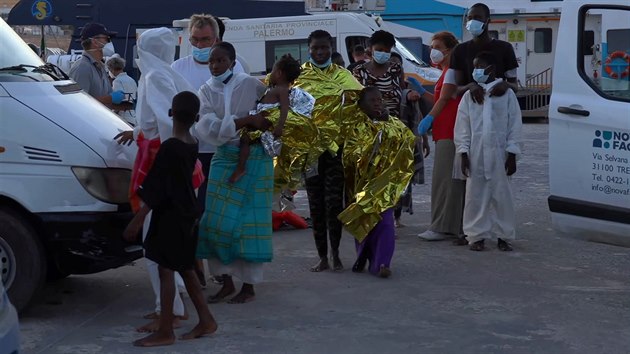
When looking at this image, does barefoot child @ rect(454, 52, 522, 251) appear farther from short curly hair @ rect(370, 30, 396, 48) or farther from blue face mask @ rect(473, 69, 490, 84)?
short curly hair @ rect(370, 30, 396, 48)

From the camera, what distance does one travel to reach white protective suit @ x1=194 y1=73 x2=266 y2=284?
23.1 feet

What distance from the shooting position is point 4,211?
6508 millimetres

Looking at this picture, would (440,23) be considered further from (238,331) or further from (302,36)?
(238,331)

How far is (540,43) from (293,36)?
29.7 feet

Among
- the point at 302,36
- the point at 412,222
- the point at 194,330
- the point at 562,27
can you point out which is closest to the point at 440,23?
Answer: the point at 302,36

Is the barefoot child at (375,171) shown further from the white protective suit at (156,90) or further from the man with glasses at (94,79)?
the man with glasses at (94,79)

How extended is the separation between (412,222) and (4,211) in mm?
5303

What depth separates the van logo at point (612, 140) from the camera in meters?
6.83

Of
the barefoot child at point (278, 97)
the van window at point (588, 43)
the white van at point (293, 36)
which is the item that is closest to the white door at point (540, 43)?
the white van at point (293, 36)

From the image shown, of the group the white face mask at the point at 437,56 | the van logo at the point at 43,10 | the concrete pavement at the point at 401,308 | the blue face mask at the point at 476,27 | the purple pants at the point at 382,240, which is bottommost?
the concrete pavement at the point at 401,308

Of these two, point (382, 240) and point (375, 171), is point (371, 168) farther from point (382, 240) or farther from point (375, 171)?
point (382, 240)

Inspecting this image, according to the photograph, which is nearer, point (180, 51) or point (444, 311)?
point (444, 311)

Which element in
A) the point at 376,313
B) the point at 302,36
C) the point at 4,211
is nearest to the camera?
the point at 4,211

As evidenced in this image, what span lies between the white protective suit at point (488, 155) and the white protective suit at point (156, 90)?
2.93m
